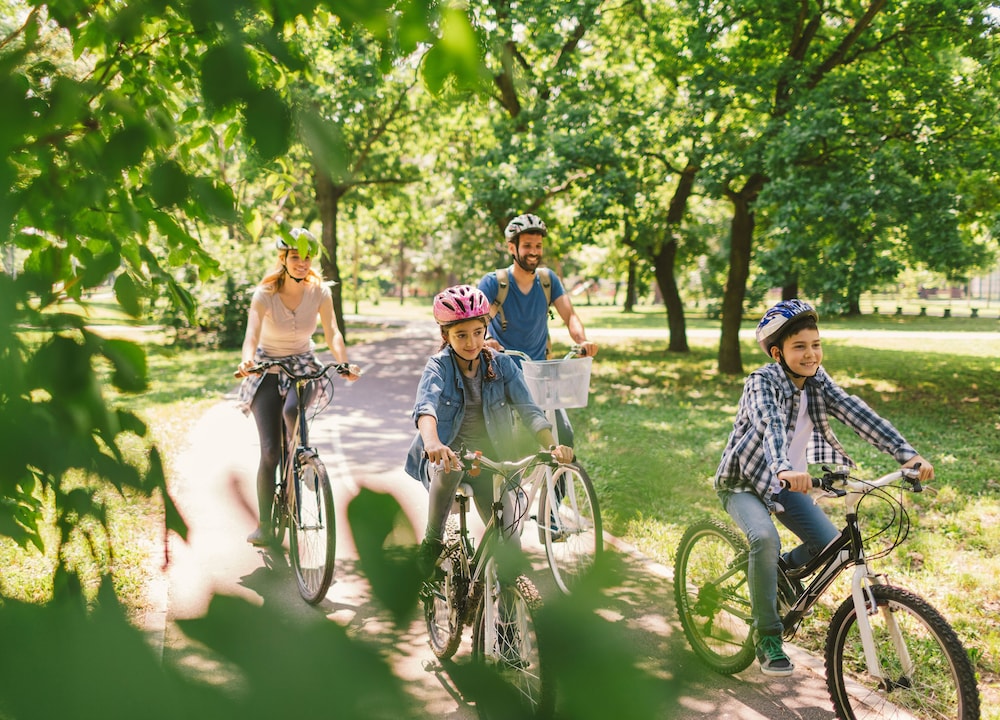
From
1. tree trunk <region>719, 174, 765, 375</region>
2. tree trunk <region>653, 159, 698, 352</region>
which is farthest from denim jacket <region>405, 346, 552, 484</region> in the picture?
tree trunk <region>719, 174, 765, 375</region>

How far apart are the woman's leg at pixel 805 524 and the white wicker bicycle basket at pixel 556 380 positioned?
1542 mm

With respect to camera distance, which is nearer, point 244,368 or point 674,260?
point 244,368

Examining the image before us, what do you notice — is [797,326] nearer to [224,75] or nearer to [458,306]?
[458,306]

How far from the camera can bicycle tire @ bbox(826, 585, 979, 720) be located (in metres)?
2.95

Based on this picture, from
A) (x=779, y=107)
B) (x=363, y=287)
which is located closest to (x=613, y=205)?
Answer: (x=779, y=107)

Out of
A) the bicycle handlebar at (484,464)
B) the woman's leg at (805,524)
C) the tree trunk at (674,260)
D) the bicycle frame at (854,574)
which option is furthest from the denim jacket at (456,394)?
the tree trunk at (674,260)

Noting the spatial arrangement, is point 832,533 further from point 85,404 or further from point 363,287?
point 363,287

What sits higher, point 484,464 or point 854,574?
point 484,464

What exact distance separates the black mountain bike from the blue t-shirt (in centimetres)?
213

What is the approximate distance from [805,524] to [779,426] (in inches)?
20.9

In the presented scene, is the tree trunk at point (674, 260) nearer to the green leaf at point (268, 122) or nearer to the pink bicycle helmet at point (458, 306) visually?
the pink bicycle helmet at point (458, 306)

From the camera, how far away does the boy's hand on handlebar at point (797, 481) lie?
3.24 meters

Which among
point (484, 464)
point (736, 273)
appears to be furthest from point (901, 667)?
point (736, 273)

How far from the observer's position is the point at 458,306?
379 cm
